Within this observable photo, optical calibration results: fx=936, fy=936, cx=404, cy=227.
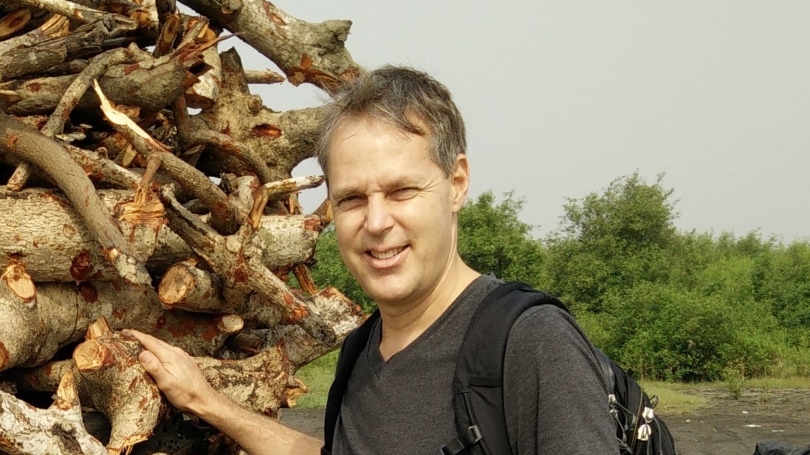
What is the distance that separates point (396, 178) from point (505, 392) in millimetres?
523

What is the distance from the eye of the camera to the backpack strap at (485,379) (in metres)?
1.85

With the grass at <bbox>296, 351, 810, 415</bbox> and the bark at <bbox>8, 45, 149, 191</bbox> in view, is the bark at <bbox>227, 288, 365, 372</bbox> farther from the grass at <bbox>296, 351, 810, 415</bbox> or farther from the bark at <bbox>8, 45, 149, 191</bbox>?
the grass at <bbox>296, 351, 810, 415</bbox>

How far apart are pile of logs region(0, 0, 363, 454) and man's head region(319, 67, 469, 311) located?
1421mm

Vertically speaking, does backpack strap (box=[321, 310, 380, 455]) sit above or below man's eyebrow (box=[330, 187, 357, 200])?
below

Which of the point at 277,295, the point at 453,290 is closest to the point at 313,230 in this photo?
the point at 277,295

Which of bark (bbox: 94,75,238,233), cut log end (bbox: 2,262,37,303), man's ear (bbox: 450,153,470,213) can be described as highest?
man's ear (bbox: 450,153,470,213)

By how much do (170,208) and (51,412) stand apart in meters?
1.07

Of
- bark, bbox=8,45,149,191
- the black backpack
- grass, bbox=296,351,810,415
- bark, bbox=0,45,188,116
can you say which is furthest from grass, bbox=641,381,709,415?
the black backpack

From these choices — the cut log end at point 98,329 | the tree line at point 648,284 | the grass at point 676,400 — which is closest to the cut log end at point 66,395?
the cut log end at point 98,329

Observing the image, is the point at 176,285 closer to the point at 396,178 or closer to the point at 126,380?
the point at 126,380

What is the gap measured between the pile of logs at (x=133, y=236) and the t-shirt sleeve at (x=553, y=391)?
1.86 m

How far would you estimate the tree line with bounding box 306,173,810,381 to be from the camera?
55.2 ft

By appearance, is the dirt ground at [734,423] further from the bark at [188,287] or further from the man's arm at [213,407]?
the man's arm at [213,407]

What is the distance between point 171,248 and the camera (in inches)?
171
